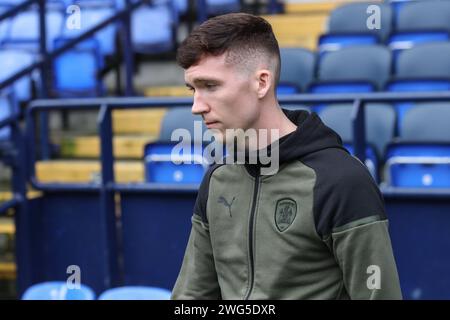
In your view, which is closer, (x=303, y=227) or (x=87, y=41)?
(x=303, y=227)

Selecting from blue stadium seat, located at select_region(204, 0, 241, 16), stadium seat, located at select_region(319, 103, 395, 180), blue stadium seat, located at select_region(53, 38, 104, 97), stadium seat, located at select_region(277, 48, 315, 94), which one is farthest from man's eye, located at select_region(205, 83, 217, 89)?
blue stadium seat, located at select_region(204, 0, 241, 16)

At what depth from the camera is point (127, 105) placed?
5176 mm

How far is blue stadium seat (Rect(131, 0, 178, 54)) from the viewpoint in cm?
821

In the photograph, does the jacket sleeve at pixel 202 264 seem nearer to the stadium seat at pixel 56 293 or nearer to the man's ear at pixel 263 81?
the man's ear at pixel 263 81

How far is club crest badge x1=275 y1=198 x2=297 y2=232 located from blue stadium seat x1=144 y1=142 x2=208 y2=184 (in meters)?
3.17

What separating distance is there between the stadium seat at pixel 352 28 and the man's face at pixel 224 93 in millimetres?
5264

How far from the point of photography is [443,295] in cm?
471

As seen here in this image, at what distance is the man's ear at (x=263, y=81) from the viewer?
208cm

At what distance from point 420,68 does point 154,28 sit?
8.75 feet

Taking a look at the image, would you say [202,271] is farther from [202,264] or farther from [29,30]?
[29,30]

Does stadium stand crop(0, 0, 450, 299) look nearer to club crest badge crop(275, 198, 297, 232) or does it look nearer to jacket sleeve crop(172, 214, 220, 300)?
jacket sleeve crop(172, 214, 220, 300)

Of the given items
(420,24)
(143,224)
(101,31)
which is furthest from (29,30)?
(143,224)
